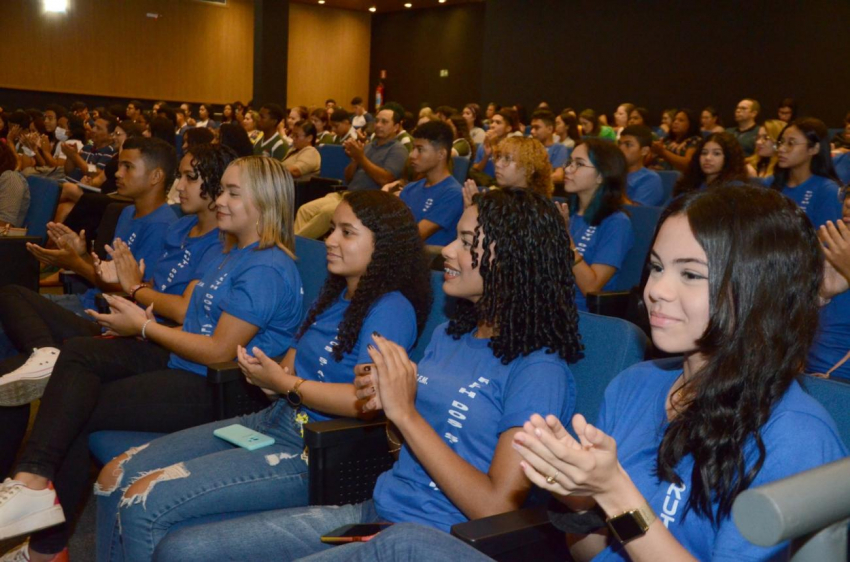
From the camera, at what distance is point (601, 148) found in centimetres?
342

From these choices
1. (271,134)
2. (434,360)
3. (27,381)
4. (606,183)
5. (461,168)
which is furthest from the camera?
(271,134)

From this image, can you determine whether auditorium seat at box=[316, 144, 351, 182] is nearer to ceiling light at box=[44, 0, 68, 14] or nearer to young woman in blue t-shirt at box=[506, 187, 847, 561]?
young woman in blue t-shirt at box=[506, 187, 847, 561]

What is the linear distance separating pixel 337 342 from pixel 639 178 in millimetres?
3438

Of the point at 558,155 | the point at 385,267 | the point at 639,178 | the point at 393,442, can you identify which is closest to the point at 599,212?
the point at 385,267

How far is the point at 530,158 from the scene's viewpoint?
12.6 feet

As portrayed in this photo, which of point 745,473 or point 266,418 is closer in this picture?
point 745,473

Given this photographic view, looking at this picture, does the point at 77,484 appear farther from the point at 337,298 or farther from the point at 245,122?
the point at 245,122

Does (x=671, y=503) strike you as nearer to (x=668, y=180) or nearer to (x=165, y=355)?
(x=165, y=355)

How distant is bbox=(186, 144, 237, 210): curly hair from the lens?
295 cm

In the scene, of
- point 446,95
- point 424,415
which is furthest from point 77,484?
point 446,95

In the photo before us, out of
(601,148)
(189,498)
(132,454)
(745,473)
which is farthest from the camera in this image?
(601,148)

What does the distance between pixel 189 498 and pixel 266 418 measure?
35cm

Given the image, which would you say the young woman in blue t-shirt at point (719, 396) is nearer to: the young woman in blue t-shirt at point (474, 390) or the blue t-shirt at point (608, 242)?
the young woman in blue t-shirt at point (474, 390)

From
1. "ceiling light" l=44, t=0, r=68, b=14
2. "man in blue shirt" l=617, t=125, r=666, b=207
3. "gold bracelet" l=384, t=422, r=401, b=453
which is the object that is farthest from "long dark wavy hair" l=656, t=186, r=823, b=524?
"ceiling light" l=44, t=0, r=68, b=14
